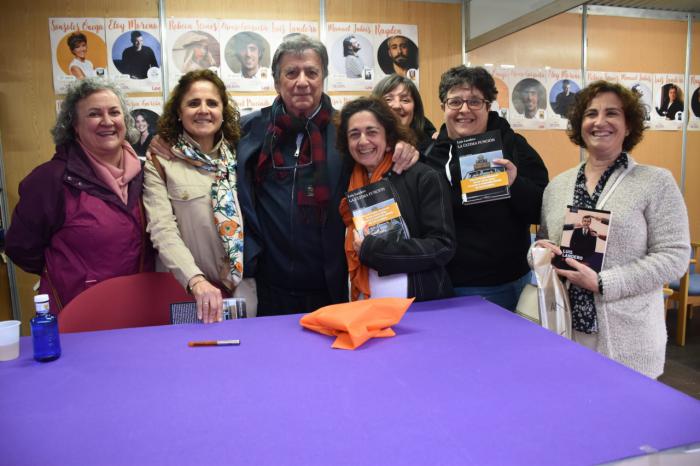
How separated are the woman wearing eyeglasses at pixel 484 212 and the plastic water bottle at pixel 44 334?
1608 mm

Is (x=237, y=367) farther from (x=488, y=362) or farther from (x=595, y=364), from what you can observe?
(x=595, y=364)

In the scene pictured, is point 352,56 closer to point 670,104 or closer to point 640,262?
point 640,262

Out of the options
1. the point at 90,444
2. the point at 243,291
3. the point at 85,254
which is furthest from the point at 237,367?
the point at 85,254

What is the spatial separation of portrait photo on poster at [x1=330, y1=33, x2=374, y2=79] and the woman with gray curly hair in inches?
87.5

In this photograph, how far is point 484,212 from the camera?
224 centimetres

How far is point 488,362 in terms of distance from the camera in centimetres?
135

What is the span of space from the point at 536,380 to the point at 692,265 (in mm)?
4743

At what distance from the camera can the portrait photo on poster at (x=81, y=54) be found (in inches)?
143

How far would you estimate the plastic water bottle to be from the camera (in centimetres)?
142

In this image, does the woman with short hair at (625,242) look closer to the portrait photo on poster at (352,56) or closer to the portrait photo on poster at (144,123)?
the portrait photo on poster at (352,56)

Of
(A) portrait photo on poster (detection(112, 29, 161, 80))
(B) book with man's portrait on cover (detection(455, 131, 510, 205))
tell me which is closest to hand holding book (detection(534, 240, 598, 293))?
(B) book with man's portrait on cover (detection(455, 131, 510, 205))

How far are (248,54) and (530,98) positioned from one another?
250 cm

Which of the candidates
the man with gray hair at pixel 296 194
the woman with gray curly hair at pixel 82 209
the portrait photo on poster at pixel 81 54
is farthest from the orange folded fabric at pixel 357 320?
the portrait photo on poster at pixel 81 54

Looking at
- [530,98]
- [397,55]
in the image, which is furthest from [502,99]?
[397,55]
